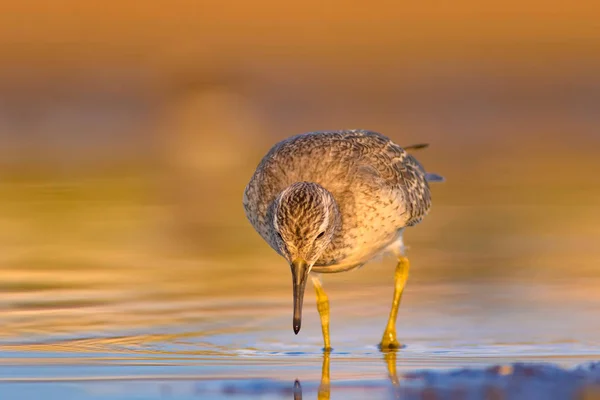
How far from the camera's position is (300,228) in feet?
29.9

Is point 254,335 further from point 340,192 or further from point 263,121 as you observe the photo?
point 263,121

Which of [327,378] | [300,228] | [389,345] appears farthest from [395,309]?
[327,378]

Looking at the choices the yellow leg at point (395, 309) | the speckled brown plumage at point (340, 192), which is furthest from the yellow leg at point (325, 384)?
the speckled brown plumage at point (340, 192)

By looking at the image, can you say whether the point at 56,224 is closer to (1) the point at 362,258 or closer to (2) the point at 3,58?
(1) the point at 362,258

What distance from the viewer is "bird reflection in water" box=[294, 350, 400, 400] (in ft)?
25.6

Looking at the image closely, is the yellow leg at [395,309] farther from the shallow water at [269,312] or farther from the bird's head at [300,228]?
the bird's head at [300,228]

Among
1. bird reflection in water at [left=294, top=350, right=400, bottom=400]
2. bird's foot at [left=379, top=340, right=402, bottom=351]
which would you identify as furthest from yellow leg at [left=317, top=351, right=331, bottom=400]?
bird's foot at [left=379, top=340, right=402, bottom=351]

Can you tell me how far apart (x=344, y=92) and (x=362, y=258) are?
16979 mm

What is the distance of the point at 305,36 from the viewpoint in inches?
1164

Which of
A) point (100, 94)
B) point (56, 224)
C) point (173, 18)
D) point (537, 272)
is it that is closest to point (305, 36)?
point (173, 18)

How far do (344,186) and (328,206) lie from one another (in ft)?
1.88

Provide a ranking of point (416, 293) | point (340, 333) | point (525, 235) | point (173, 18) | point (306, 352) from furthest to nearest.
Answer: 1. point (173, 18)
2. point (525, 235)
3. point (416, 293)
4. point (340, 333)
5. point (306, 352)

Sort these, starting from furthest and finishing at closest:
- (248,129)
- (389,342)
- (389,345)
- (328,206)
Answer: (248,129) < (389,342) < (389,345) < (328,206)

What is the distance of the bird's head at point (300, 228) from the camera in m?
9.09
